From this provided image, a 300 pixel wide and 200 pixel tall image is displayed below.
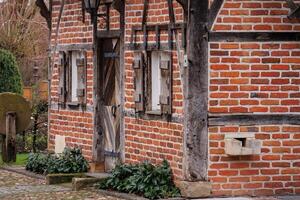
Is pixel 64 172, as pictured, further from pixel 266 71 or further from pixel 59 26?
pixel 266 71

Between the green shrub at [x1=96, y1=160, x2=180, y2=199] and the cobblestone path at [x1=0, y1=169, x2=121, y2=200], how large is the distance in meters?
0.35

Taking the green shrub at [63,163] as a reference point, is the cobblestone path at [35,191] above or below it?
below

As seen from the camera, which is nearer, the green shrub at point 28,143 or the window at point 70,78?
the window at point 70,78

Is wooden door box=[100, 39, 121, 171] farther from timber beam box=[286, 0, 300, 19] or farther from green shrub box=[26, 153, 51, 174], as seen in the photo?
timber beam box=[286, 0, 300, 19]

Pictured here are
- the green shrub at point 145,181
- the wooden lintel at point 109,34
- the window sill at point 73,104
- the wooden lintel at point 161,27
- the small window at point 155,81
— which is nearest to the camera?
the green shrub at point 145,181

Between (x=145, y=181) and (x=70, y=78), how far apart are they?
523 cm

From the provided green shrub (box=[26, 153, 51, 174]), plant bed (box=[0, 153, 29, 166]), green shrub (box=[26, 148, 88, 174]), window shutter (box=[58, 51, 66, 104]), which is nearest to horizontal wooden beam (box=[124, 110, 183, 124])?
green shrub (box=[26, 148, 88, 174])

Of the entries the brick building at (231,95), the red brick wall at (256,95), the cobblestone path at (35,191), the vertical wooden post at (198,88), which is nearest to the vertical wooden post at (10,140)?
the cobblestone path at (35,191)

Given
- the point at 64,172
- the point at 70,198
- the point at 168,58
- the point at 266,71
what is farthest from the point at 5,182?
the point at 266,71

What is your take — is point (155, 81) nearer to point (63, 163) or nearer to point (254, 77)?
point (254, 77)

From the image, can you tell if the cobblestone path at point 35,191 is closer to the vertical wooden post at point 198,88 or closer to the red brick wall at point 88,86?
the red brick wall at point 88,86

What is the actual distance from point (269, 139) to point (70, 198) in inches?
129

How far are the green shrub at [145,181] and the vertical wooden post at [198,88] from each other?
0.53m

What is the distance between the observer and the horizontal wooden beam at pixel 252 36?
1725 cm
